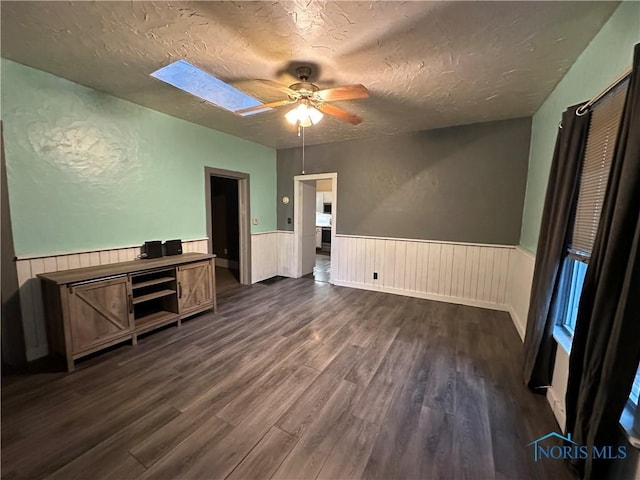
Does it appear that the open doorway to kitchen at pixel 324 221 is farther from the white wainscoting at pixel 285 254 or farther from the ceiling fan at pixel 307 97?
the ceiling fan at pixel 307 97

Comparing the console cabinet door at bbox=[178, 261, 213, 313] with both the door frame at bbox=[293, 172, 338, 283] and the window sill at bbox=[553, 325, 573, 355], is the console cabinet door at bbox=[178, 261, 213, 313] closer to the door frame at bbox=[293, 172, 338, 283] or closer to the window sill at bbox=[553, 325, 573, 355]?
the door frame at bbox=[293, 172, 338, 283]

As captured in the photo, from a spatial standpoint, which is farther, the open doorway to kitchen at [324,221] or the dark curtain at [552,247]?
the open doorway to kitchen at [324,221]

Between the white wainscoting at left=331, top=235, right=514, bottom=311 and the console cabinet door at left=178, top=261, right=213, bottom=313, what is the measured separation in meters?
2.30

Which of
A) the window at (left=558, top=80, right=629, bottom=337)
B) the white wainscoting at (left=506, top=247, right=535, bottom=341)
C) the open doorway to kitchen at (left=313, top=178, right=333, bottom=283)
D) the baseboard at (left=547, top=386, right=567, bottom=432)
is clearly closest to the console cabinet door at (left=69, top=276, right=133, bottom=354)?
the baseboard at (left=547, top=386, right=567, bottom=432)

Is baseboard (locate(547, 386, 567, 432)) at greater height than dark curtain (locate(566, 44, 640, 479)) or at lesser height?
lesser

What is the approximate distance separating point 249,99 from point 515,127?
3455 millimetres

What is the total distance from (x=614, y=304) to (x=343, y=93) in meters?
2.09

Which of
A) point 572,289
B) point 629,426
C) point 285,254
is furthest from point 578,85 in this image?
point 285,254

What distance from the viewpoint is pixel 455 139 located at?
3.80 metres

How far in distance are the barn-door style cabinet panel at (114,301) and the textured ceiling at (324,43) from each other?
5.99ft

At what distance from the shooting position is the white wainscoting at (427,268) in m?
3.72

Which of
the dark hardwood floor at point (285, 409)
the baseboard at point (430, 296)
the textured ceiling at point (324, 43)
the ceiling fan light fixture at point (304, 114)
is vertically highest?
the textured ceiling at point (324, 43)

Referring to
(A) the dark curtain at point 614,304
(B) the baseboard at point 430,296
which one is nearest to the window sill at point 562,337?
(A) the dark curtain at point 614,304

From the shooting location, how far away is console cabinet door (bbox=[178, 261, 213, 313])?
10.2ft
